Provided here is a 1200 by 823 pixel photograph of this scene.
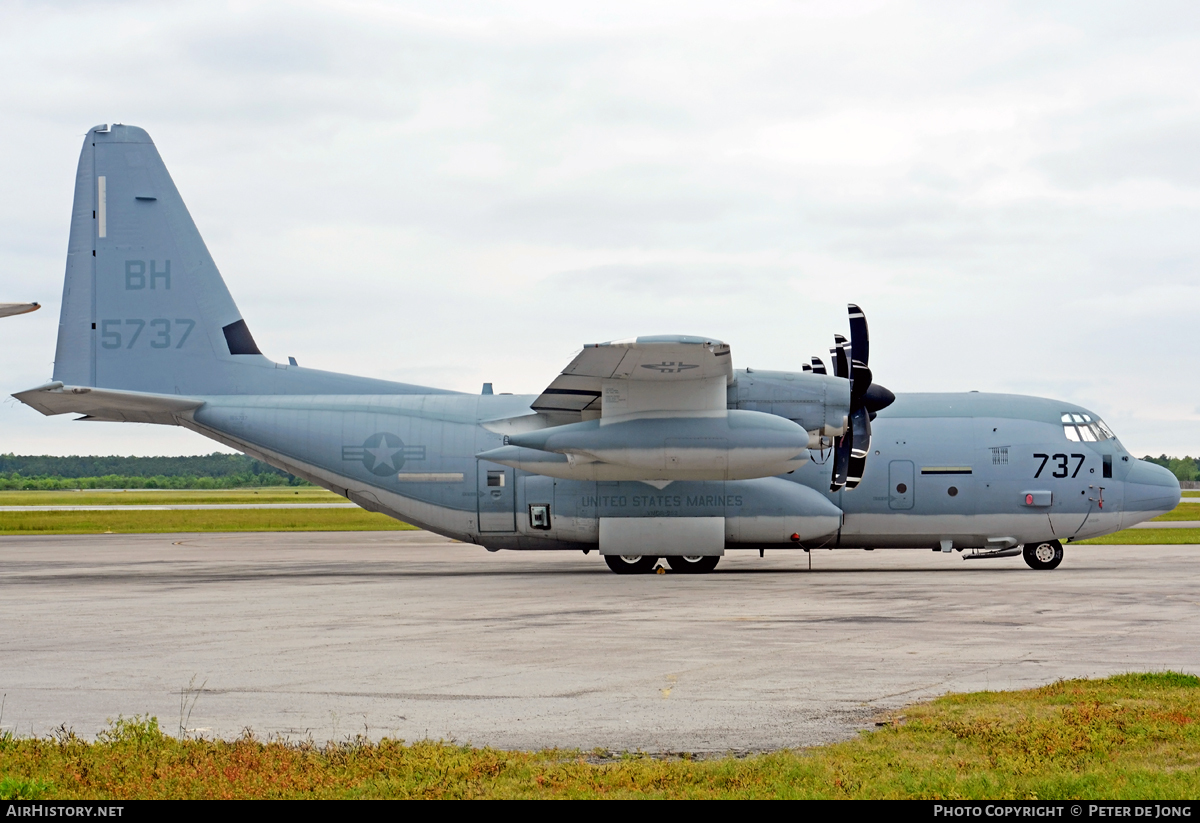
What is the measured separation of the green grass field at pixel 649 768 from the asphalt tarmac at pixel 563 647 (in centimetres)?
57

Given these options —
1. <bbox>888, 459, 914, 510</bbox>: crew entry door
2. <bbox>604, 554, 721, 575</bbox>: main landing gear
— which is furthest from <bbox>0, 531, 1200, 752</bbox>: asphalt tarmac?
<bbox>888, 459, 914, 510</bbox>: crew entry door

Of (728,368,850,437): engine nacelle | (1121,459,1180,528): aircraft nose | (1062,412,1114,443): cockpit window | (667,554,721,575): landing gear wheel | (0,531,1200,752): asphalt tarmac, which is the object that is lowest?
(667,554,721,575): landing gear wheel

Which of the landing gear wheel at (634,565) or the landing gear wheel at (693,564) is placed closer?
the landing gear wheel at (634,565)

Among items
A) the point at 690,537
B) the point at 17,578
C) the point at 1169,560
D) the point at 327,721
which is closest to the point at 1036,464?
the point at 1169,560

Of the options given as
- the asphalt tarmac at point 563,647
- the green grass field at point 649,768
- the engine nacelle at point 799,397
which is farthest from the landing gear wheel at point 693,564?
the green grass field at point 649,768

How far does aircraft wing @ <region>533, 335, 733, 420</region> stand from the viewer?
2164 centimetres

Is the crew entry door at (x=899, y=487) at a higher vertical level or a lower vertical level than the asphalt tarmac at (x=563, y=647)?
higher

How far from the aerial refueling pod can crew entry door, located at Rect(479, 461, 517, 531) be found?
2.16 m

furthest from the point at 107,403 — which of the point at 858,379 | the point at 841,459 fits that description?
the point at 858,379

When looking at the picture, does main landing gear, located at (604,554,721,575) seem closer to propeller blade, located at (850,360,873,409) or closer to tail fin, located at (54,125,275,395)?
propeller blade, located at (850,360,873,409)

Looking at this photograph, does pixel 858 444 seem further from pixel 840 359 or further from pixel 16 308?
pixel 16 308

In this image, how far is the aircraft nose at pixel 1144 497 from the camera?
26.0 meters

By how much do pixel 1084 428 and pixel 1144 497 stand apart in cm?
217

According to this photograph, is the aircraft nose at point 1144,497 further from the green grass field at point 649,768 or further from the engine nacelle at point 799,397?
the green grass field at point 649,768
